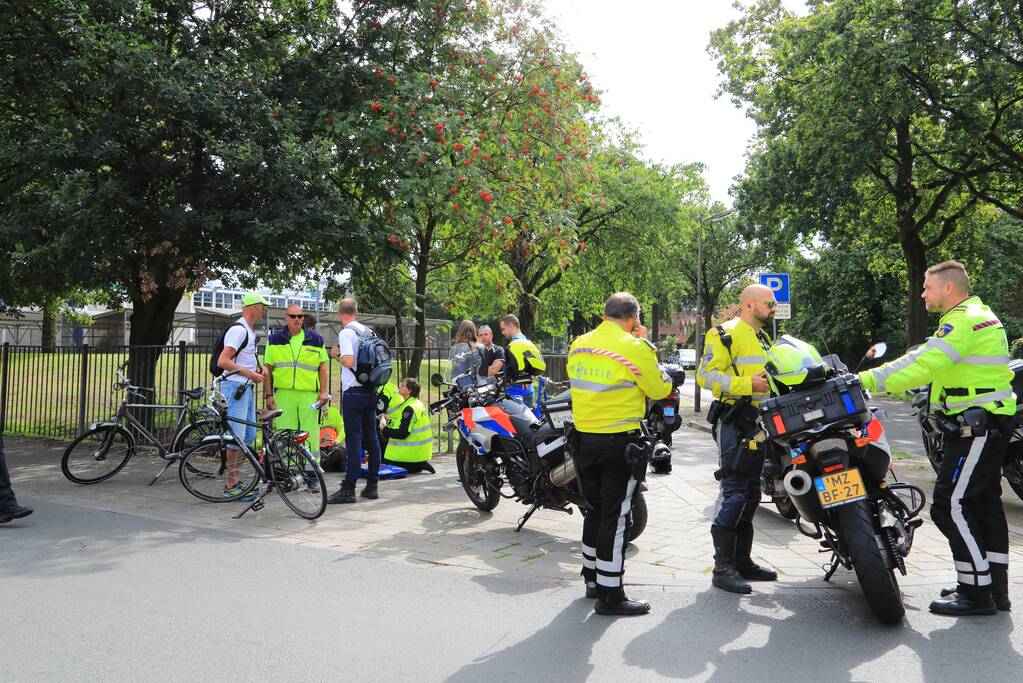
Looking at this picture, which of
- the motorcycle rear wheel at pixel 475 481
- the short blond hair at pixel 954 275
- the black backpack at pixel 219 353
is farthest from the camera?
the black backpack at pixel 219 353

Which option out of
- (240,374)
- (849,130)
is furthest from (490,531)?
(849,130)

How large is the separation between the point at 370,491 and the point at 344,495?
333 millimetres

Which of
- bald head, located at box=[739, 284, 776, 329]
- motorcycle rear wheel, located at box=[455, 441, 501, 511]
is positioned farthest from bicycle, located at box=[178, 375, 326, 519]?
bald head, located at box=[739, 284, 776, 329]

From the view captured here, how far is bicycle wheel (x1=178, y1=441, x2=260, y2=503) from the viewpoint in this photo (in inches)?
311

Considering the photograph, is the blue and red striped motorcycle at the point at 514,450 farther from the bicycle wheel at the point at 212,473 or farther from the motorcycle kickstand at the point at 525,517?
the bicycle wheel at the point at 212,473

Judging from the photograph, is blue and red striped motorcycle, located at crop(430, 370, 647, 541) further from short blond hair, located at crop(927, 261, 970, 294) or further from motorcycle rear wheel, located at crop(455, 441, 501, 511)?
short blond hair, located at crop(927, 261, 970, 294)

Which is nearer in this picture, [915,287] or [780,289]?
[780,289]

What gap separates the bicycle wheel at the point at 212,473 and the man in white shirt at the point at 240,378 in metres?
0.01

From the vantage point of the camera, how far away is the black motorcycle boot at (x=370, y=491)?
8.14 metres

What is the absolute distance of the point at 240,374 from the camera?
808 centimetres

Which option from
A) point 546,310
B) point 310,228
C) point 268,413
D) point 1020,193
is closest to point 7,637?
point 268,413

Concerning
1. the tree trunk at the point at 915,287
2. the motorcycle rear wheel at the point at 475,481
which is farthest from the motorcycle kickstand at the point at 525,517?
the tree trunk at the point at 915,287

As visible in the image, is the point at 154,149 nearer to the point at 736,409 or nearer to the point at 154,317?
the point at 154,317

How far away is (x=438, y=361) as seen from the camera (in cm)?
1214
